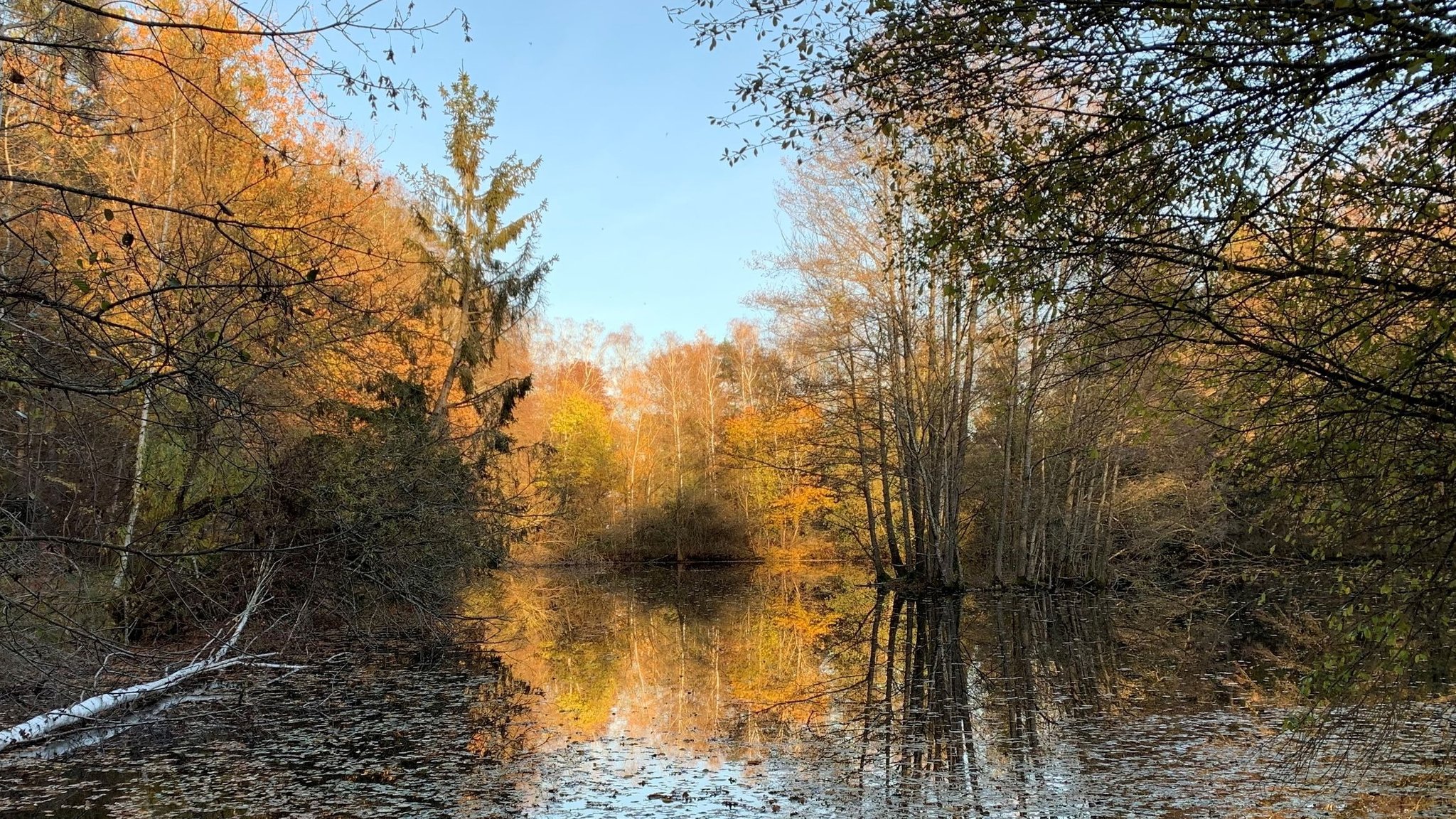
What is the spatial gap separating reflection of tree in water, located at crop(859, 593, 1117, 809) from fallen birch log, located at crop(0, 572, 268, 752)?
540 centimetres

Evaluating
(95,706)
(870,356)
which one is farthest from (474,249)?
(95,706)

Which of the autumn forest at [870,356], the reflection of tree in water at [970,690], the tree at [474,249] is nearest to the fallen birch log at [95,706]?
the autumn forest at [870,356]

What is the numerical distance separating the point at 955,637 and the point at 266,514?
33.1 feet

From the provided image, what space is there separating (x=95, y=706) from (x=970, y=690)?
8.07 meters

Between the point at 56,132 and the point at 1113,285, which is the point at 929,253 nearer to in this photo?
the point at 1113,285

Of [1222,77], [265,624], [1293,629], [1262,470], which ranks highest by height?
[1222,77]

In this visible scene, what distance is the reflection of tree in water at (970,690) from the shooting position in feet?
21.7

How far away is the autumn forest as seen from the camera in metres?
3.83

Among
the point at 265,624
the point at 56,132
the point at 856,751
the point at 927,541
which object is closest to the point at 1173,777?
the point at 856,751

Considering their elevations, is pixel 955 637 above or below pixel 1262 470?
below

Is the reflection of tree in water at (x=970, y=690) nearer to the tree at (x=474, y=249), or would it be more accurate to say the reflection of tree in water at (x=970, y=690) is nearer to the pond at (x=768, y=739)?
the pond at (x=768, y=739)

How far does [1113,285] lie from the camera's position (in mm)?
4926

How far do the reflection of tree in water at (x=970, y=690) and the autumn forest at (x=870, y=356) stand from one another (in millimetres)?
235

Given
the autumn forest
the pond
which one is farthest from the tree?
the pond
